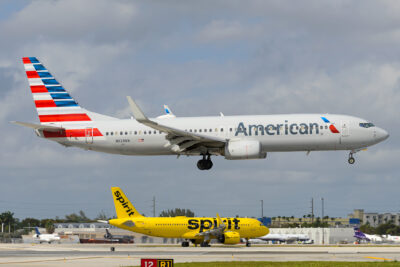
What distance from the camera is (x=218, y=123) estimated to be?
A: 222ft

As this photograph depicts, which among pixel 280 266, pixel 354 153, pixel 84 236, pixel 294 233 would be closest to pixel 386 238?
pixel 294 233

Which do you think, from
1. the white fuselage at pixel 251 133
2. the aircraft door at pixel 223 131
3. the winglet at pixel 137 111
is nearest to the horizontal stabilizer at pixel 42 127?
the white fuselage at pixel 251 133

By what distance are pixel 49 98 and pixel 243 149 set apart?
2490 centimetres

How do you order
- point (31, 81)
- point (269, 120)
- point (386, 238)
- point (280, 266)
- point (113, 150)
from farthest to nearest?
point (386, 238) < point (31, 81) < point (113, 150) < point (269, 120) < point (280, 266)

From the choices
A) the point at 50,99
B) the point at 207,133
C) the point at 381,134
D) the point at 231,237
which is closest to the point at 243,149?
the point at 207,133

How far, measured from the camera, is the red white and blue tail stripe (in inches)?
2938

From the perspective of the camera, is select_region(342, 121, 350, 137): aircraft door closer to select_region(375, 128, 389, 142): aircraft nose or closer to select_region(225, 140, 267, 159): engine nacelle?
select_region(375, 128, 389, 142): aircraft nose

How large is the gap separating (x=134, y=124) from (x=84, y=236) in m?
120

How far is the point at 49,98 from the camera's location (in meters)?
76.8

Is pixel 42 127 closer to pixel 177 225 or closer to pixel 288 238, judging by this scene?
pixel 177 225

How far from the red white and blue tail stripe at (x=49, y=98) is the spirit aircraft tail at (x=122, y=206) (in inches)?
1353

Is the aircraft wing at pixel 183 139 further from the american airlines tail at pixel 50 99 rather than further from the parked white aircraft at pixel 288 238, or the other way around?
the parked white aircraft at pixel 288 238

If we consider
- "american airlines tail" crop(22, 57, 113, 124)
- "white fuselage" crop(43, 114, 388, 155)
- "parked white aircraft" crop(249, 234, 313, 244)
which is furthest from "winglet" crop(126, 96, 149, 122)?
"parked white aircraft" crop(249, 234, 313, 244)

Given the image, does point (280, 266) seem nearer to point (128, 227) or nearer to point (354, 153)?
point (354, 153)
